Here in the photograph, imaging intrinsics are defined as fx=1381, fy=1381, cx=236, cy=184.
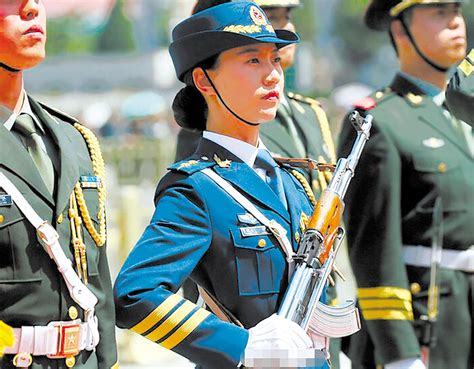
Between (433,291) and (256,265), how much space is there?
1.71 m

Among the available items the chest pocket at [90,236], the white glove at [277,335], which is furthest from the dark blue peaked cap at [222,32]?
the white glove at [277,335]

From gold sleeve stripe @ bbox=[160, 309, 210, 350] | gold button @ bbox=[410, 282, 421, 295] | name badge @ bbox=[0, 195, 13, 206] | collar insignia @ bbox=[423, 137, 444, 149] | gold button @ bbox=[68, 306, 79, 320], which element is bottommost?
gold button @ bbox=[410, 282, 421, 295]

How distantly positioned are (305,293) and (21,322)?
79 cm

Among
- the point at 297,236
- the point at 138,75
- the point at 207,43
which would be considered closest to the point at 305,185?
the point at 297,236

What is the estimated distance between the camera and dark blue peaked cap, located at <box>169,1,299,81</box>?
13.3ft

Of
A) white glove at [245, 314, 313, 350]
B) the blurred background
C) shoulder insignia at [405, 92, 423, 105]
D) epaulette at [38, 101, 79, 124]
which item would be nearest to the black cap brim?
epaulette at [38, 101, 79, 124]

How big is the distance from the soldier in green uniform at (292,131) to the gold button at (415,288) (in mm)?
529

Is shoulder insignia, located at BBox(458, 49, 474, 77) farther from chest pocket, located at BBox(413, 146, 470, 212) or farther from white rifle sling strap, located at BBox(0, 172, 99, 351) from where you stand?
white rifle sling strap, located at BBox(0, 172, 99, 351)

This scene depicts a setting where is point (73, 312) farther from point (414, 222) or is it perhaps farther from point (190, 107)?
point (414, 222)

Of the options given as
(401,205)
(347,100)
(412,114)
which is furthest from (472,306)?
(347,100)

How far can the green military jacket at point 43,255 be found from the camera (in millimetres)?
3828

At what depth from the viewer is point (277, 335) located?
3.58 m

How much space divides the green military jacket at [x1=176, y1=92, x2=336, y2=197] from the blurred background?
3.74m

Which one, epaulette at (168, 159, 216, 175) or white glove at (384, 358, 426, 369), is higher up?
epaulette at (168, 159, 216, 175)
